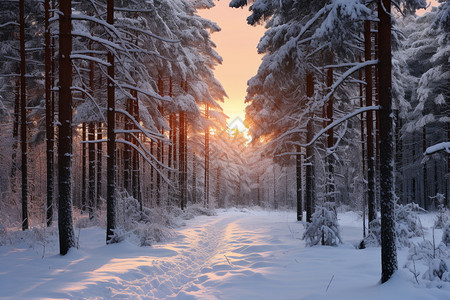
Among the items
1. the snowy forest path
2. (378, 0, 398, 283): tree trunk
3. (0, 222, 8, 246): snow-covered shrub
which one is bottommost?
the snowy forest path

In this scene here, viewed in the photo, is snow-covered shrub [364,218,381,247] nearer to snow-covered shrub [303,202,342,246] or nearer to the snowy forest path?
snow-covered shrub [303,202,342,246]

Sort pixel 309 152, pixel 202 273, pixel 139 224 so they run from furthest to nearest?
pixel 309 152 → pixel 139 224 → pixel 202 273

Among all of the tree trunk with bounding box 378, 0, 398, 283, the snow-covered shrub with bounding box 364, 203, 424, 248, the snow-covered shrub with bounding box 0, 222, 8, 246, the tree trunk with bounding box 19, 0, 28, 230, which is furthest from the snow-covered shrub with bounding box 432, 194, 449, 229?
the tree trunk with bounding box 19, 0, 28, 230

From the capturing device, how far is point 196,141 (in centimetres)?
3100

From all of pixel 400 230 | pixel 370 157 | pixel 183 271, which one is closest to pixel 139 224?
pixel 183 271

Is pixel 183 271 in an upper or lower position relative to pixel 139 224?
lower

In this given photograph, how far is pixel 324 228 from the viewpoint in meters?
9.87

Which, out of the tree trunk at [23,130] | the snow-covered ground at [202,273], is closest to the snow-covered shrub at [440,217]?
the snow-covered ground at [202,273]

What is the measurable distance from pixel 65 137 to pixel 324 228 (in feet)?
24.7

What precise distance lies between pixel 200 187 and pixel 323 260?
34069 millimetres

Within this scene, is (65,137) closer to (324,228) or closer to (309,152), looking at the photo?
(324,228)

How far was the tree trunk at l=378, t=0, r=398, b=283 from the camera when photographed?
555 cm

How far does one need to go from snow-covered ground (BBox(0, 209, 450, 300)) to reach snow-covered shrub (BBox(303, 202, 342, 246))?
320 millimetres

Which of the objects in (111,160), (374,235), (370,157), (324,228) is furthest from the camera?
(370,157)
